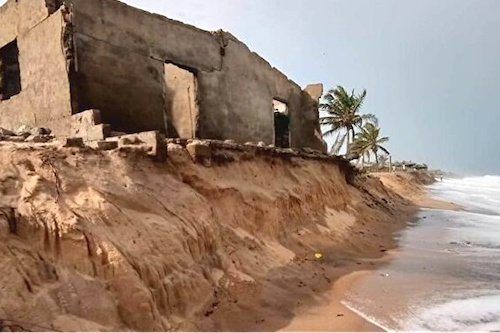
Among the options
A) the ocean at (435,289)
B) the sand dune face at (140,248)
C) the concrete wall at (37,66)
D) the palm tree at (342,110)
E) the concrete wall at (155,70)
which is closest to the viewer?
the sand dune face at (140,248)

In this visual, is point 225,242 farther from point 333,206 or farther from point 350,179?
point 350,179

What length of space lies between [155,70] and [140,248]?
4970mm

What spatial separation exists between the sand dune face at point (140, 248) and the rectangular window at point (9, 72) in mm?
5390

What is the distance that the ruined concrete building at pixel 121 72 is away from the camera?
246 inches

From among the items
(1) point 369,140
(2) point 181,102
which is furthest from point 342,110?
(2) point 181,102

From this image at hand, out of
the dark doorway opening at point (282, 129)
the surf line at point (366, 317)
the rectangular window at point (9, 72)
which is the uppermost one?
the rectangular window at point (9, 72)

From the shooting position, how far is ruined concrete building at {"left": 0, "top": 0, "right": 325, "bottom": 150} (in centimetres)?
625

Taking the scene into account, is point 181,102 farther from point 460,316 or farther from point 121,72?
point 460,316

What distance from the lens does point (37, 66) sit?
21.9 feet

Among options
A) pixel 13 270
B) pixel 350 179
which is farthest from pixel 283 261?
pixel 350 179

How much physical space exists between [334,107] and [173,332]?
28.3m

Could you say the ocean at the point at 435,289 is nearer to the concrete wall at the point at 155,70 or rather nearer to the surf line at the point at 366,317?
the surf line at the point at 366,317

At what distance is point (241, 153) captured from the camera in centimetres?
653

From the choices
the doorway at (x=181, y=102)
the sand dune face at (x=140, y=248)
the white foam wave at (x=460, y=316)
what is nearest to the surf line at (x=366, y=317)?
the white foam wave at (x=460, y=316)
